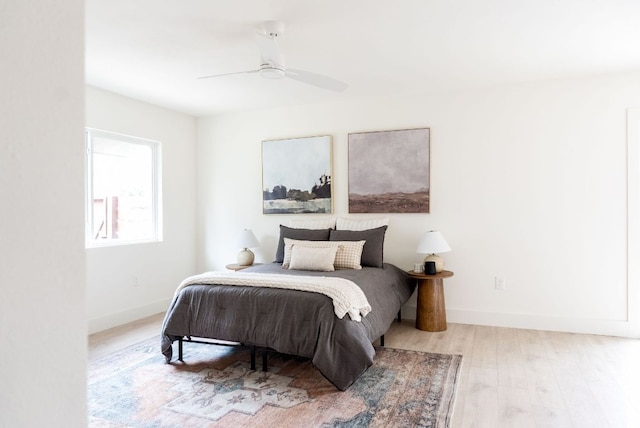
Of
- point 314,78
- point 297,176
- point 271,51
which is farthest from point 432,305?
point 271,51

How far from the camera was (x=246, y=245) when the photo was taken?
4883 mm

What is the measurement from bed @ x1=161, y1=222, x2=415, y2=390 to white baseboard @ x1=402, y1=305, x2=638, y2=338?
110cm

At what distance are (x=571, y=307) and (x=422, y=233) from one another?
1534mm

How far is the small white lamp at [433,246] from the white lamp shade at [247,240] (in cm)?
190

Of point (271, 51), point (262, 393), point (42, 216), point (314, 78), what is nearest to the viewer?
point (42, 216)

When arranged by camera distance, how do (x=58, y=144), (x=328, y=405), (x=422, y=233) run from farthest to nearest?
1. (x=422, y=233)
2. (x=328, y=405)
3. (x=58, y=144)

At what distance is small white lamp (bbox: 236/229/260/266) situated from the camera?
4.89m

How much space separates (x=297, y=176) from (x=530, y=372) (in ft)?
10.2

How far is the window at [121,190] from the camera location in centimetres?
425

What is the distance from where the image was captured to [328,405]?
252cm

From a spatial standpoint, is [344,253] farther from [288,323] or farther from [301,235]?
[288,323]

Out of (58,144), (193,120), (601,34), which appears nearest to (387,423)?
(58,144)

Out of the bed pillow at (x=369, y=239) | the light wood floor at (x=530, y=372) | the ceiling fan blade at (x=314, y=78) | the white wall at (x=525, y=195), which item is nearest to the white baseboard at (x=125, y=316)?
the light wood floor at (x=530, y=372)

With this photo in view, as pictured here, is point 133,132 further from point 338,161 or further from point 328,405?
point 328,405
